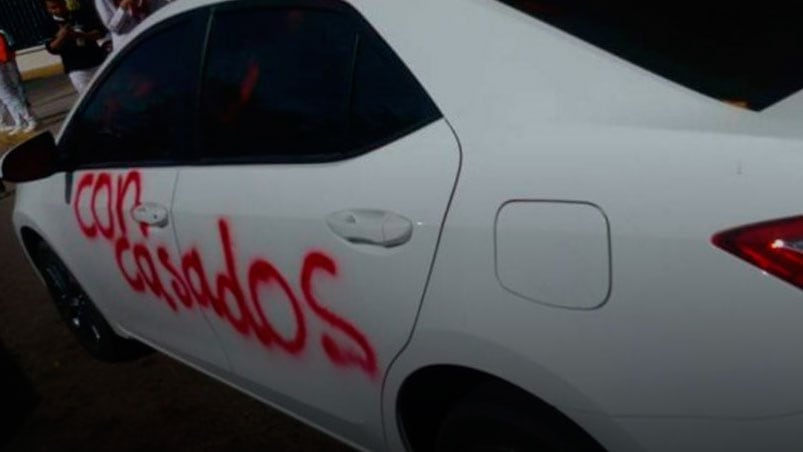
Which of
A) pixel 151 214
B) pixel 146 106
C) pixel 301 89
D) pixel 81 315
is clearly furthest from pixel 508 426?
pixel 81 315

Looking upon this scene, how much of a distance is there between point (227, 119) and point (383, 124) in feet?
2.38

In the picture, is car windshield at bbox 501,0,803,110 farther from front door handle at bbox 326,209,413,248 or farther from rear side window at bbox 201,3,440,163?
front door handle at bbox 326,209,413,248

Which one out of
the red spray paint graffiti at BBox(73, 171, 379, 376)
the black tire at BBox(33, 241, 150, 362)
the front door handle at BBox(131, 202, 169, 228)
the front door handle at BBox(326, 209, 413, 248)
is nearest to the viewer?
the front door handle at BBox(326, 209, 413, 248)

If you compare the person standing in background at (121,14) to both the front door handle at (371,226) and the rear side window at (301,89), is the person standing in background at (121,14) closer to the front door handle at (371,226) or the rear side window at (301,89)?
the rear side window at (301,89)

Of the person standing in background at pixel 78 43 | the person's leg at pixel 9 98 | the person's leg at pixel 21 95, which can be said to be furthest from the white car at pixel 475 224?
the person's leg at pixel 21 95

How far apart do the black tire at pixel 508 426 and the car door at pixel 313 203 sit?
0.22 m

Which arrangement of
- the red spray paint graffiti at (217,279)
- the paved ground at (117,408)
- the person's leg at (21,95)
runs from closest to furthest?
the red spray paint graffiti at (217,279) < the paved ground at (117,408) < the person's leg at (21,95)

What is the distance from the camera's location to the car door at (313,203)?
1.97 metres

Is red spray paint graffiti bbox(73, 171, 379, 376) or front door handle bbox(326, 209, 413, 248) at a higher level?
front door handle bbox(326, 209, 413, 248)

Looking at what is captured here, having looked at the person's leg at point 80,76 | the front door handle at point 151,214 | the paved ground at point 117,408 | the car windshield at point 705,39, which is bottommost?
the paved ground at point 117,408

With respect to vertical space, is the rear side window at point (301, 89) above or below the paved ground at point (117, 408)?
above

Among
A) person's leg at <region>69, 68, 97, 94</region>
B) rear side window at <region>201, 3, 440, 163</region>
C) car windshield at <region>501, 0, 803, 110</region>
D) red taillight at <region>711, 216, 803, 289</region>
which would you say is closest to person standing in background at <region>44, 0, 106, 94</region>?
person's leg at <region>69, 68, 97, 94</region>

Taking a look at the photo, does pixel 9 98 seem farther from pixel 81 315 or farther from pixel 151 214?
pixel 151 214

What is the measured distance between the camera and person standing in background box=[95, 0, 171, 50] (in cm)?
696
